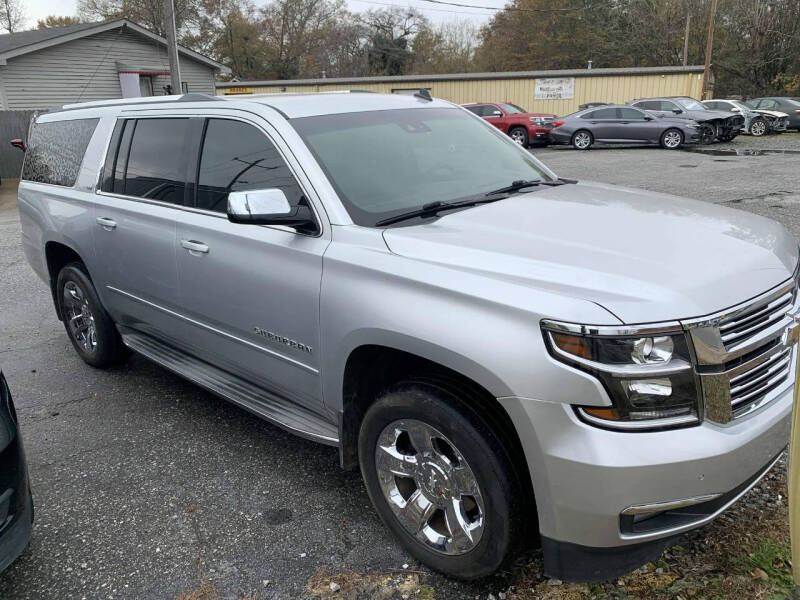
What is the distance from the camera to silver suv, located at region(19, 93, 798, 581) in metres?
2.05

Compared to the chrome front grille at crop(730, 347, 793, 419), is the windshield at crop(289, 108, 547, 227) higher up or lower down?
higher up

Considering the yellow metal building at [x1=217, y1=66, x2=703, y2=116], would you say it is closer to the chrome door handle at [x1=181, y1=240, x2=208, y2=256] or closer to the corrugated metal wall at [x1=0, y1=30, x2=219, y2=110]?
the corrugated metal wall at [x1=0, y1=30, x2=219, y2=110]

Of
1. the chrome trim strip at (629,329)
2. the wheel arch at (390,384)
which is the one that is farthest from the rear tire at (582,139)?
the chrome trim strip at (629,329)

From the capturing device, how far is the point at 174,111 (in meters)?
3.91

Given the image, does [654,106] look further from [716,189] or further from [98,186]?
[98,186]

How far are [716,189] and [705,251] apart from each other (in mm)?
10935

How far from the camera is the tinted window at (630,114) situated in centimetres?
2227

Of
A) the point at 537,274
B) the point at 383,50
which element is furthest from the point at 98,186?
the point at 383,50

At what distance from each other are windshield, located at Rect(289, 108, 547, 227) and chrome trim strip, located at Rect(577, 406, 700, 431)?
1298 millimetres

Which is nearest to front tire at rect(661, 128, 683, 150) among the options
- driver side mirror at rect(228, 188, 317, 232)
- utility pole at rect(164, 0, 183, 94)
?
utility pole at rect(164, 0, 183, 94)

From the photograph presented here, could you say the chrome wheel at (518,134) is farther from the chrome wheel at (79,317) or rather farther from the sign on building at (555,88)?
the chrome wheel at (79,317)

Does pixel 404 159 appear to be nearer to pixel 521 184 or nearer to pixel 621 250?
pixel 521 184

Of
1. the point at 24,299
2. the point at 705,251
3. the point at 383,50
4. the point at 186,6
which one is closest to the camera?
the point at 705,251

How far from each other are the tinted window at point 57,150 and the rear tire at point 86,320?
2.29ft
